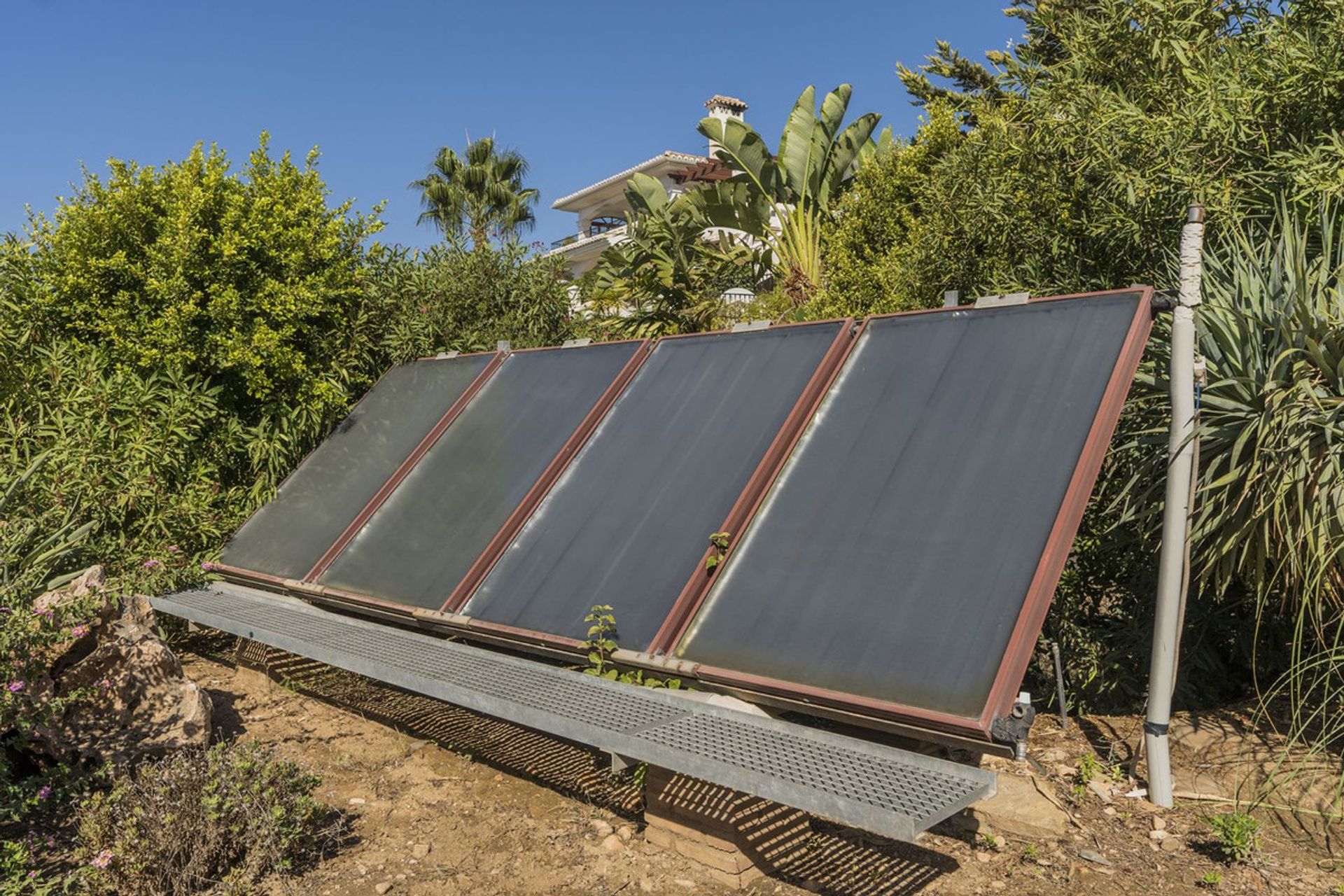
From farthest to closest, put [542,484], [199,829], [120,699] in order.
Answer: [542,484], [120,699], [199,829]

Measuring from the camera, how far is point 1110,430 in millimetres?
3150

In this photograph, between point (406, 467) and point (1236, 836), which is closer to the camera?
point (1236, 836)

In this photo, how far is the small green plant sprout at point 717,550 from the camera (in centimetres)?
362

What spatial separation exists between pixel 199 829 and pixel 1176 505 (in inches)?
136

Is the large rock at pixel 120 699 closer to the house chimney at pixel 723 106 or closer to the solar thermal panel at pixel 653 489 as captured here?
the solar thermal panel at pixel 653 489

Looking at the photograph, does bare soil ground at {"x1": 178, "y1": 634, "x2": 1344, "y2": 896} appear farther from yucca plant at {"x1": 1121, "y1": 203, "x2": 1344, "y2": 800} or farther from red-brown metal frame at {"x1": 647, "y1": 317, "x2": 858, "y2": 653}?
red-brown metal frame at {"x1": 647, "y1": 317, "x2": 858, "y2": 653}

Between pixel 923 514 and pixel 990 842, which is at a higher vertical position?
pixel 923 514

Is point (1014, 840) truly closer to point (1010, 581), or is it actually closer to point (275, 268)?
point (1010, 581)

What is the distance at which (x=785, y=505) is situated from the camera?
3.72 m

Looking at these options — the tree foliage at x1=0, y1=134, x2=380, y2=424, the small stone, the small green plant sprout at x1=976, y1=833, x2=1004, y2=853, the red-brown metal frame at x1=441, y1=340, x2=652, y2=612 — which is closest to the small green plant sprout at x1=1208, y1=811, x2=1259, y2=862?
the small stone

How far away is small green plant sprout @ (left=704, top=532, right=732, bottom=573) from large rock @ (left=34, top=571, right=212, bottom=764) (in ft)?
7.40

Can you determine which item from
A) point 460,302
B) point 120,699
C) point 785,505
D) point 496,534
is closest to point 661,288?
point 460,302

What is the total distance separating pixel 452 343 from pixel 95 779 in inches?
184

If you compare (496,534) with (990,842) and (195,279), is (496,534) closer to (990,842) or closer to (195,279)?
(990,842)
